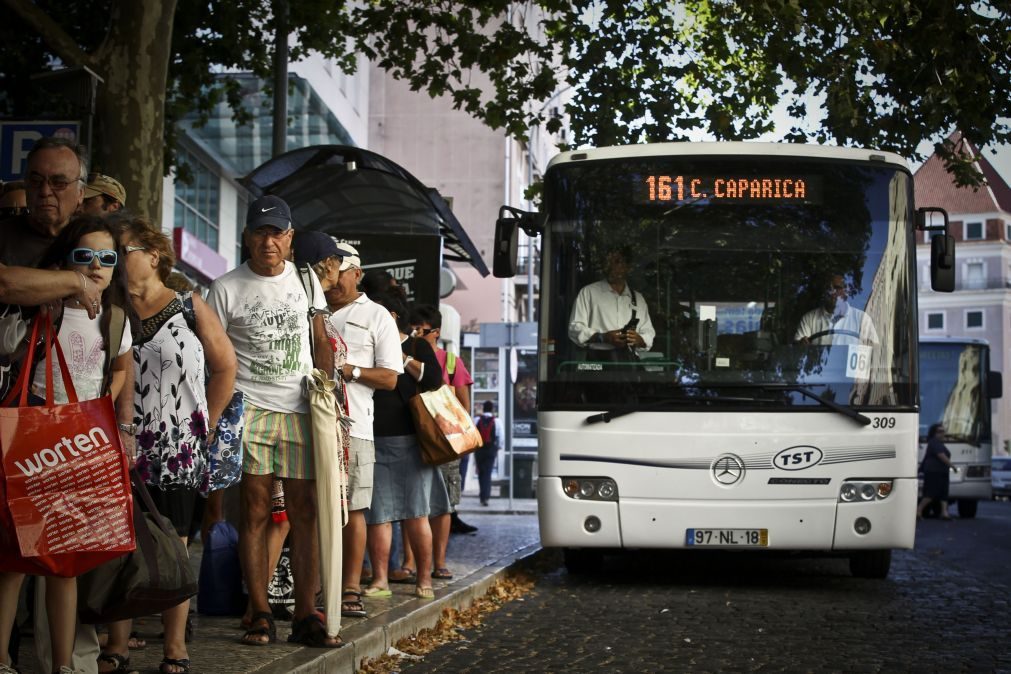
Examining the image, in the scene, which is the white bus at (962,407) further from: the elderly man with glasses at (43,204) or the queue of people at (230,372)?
the elderly man with glasses at (43,204)

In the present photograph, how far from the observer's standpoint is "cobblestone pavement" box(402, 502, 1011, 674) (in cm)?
769

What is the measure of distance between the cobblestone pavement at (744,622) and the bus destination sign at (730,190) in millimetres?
2932

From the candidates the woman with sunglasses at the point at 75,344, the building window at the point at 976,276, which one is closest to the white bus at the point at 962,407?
the woman with sunglasses at the point at 75,344

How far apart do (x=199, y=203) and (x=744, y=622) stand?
20.2 metres

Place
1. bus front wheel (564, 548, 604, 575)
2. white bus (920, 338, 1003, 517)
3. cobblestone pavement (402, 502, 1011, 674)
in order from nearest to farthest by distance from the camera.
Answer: cobblestone pavement (402, 502, 1011, 674) < bus front wheel (564, 548, 604, 575) < white bus (920, 338, 1003, 517)

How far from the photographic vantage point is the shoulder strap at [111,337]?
17.5 ft

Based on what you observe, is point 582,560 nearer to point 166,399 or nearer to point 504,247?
point 504,247

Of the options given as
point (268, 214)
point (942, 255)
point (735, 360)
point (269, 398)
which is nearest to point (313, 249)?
point (268, 214)

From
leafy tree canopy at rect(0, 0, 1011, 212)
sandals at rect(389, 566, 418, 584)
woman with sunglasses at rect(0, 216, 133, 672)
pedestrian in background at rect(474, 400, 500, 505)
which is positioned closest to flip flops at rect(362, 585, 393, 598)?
sandals at rect(389, 566, 418, 584)

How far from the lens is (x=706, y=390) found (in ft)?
36.8

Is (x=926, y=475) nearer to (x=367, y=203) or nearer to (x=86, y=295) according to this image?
(x=367, y=203)

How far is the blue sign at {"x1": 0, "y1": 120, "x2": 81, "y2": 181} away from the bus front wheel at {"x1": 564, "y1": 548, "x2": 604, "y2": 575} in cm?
511

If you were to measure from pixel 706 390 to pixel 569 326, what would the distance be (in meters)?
1.11

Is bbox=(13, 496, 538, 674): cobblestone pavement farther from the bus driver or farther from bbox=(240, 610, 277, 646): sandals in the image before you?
the bus driver
